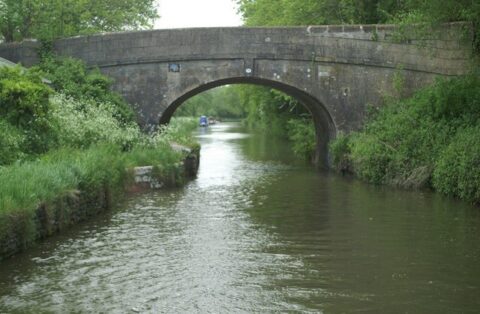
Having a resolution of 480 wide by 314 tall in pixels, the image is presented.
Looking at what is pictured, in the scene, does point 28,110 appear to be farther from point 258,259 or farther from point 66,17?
point 66,17

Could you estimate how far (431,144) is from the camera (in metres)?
16.4

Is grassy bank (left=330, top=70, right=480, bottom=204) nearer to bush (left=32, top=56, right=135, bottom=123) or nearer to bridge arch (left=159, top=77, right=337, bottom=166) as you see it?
bridge arch (left=159, top=77, right=337, bottom=166)

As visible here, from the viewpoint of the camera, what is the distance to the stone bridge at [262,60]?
2011cm

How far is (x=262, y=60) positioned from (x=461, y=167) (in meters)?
7.98

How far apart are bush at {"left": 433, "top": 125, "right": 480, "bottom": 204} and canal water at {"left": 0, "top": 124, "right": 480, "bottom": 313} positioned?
1.60 feet

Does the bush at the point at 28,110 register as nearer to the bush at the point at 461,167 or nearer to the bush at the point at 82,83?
the bush at the point at 82,83

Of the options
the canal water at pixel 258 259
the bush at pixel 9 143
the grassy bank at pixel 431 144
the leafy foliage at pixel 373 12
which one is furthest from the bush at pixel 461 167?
the bush at pixel 9 143

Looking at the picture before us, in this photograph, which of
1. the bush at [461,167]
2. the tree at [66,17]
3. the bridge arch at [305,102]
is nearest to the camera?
the bush at [461,167]

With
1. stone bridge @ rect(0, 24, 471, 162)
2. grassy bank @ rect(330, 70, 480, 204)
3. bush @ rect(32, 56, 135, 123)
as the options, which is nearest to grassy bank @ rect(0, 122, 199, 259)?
bush @ rect(32, 56, 135, 123)

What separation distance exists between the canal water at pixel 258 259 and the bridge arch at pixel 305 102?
6442 millimetres

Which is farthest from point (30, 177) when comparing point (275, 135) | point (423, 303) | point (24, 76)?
point (275, 135)

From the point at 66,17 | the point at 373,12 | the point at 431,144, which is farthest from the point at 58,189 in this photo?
the point at 373,12

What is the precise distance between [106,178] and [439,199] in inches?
277

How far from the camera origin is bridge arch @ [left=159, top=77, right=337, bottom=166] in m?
20.6
